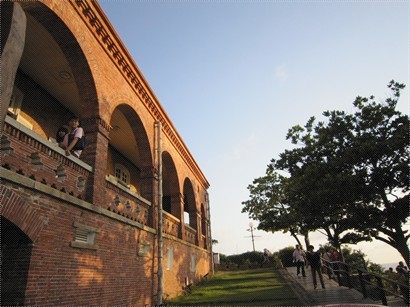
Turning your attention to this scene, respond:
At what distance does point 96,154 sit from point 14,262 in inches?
134

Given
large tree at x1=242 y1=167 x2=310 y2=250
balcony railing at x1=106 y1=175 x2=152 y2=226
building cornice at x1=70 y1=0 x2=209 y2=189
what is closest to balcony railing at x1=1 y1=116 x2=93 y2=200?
balcony railing at x1=106 y1=175 x2=152 y2=226

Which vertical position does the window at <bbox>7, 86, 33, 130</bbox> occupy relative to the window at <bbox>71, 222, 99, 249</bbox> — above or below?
above

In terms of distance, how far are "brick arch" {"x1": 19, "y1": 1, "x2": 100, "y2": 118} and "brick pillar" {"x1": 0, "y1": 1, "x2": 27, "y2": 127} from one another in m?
1.39

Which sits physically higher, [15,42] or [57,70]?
[57,70]

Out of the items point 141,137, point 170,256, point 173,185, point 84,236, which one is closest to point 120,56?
point 141,137

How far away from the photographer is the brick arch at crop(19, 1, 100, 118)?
711 cm

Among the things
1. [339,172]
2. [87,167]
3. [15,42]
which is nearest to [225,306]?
[87,167]

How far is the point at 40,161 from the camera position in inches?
245

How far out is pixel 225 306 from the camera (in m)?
10.0

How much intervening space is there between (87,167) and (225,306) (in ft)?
20.4

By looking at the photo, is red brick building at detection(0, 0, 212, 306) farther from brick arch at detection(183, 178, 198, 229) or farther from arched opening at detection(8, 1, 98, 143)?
brick arch at detection(183, 178, 198, 229)

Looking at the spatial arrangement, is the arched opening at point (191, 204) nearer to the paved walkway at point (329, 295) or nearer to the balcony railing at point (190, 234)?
the balcony railing at point (190, 234)

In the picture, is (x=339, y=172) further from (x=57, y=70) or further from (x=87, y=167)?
(x=57, y=70)

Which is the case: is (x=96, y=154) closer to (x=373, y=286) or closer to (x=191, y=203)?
(x=373, y=286)
